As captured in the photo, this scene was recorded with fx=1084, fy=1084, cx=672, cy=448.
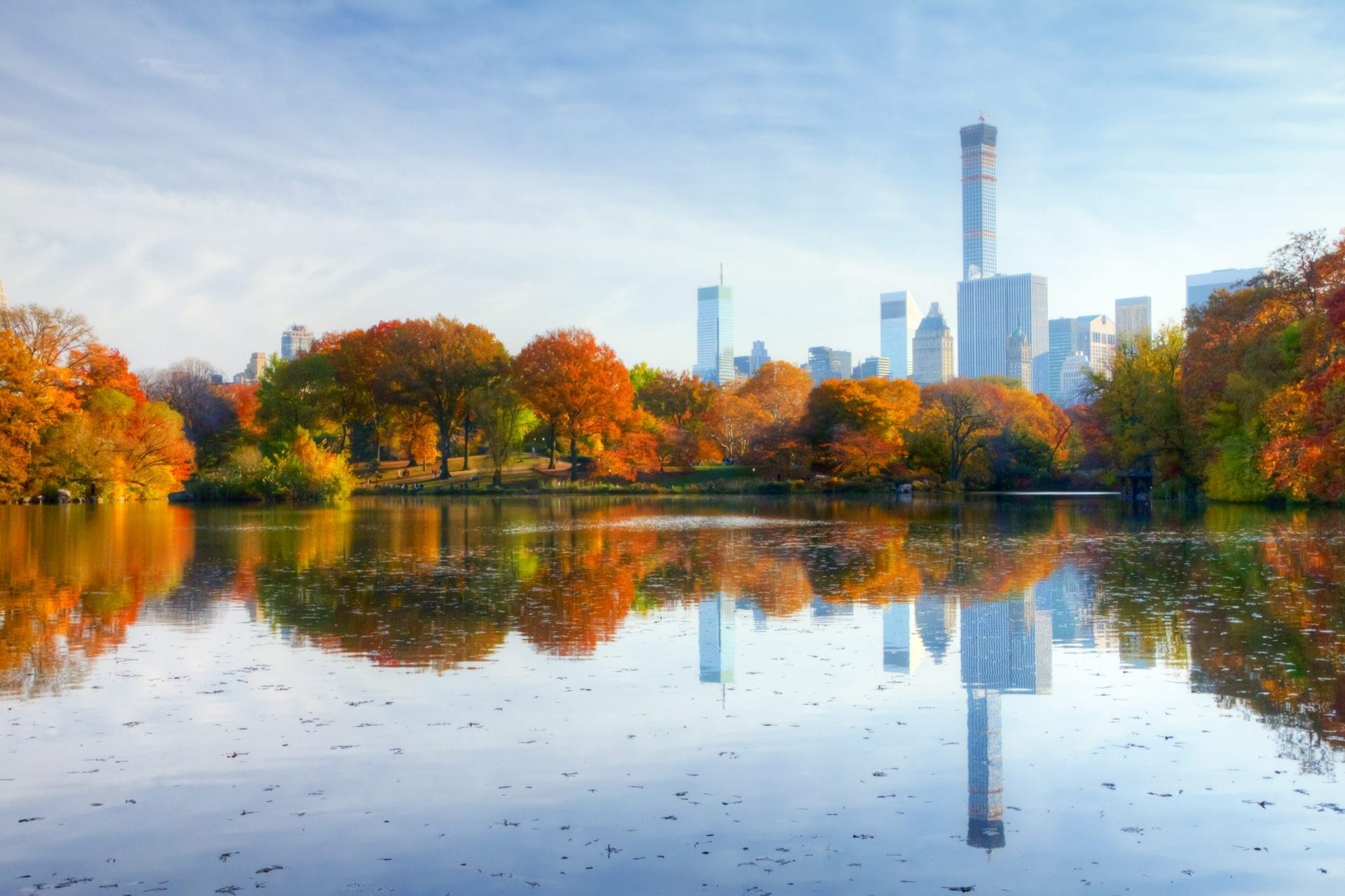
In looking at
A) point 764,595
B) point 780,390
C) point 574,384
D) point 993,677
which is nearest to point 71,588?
point 764,595

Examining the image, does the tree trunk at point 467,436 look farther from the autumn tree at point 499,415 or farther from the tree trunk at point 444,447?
the autumn tree at point 499,415

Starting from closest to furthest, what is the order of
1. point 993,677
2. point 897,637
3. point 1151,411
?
point 993,677 → point 897,637 → point 1151,411

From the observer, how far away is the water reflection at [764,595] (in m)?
10.1

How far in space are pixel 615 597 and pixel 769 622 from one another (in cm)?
302

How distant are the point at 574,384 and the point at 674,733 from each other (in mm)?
57804

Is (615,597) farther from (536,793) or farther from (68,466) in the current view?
(68,466)

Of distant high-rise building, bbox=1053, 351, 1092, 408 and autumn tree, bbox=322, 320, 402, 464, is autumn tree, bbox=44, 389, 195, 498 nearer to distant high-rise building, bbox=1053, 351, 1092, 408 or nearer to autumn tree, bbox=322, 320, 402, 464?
autumn tree, bbox=322, 320, 402, 464

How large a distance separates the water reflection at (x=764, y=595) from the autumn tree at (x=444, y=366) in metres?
34.5

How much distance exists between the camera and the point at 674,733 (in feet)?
26.2

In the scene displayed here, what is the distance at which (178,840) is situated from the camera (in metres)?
5.81

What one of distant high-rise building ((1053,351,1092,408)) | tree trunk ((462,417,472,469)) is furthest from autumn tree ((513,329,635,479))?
distant high-rise building ((1053,351,1092,408))

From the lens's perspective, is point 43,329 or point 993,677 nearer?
point 993,677

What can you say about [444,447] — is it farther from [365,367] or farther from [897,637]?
[897,637]

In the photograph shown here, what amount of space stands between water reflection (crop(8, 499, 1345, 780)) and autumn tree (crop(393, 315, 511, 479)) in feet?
113
